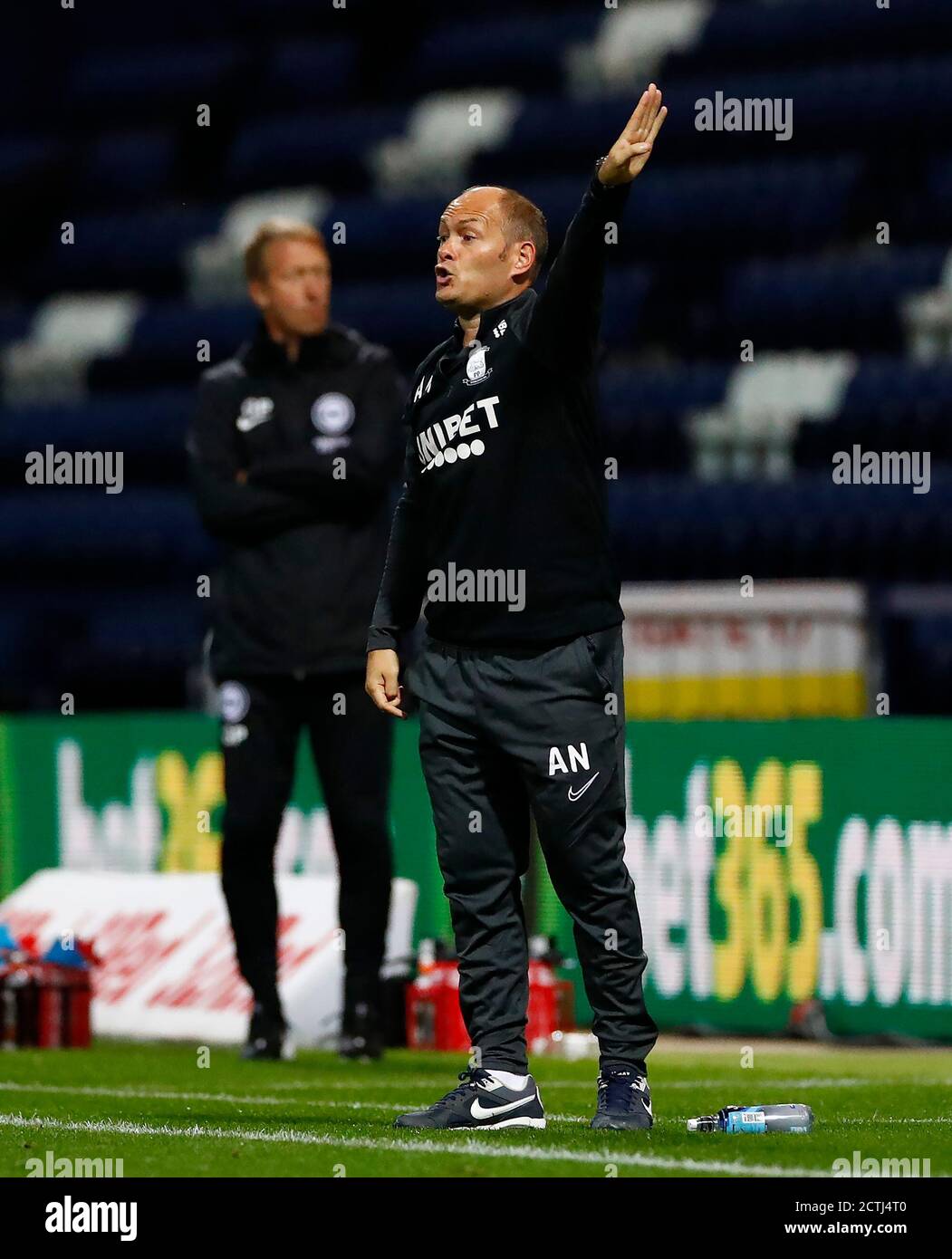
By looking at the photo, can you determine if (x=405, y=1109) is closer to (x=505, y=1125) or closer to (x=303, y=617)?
(x=505, y=1125)

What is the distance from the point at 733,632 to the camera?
423 inches

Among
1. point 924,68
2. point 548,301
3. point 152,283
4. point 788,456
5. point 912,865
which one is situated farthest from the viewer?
point 152,283

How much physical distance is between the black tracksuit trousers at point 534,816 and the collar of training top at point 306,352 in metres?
2.42

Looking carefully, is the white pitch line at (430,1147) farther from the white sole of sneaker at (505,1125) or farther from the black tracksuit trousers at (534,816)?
→ the black tracksuit trousers at (534,816)

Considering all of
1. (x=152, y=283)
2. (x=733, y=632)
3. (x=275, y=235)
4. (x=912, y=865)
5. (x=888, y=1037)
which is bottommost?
(x=888, y=1037)

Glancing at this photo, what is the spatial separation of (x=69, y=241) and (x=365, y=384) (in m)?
13.9

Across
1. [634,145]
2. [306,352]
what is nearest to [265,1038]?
[306,352]

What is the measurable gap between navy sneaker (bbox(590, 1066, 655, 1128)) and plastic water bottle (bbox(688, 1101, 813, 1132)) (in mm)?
92

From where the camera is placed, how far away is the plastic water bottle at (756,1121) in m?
4.46

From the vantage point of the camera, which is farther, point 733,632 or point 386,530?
point 733,632

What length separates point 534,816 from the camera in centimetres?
449

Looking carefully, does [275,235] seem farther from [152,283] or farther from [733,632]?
[152,283]

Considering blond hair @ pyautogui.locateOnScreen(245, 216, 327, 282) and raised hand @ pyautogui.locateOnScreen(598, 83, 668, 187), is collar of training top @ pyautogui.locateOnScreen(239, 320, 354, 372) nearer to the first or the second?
blond hair @ pyautogui.locateOnScreen(245, 216, 327, 282)
